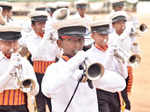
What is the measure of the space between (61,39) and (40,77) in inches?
162

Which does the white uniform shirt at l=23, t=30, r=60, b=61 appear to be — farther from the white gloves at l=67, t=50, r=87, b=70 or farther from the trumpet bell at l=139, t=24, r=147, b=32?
the white gloves at l=67, t=50, r=87, b=70

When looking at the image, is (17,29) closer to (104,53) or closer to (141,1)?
(104,53)

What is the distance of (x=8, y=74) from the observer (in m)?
5.27

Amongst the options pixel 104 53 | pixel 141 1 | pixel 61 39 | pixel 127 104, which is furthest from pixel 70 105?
pixel 141 1

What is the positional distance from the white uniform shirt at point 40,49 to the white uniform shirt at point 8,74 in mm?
3167

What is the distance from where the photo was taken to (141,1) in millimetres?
43750

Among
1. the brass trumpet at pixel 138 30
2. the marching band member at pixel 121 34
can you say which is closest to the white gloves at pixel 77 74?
the marching band member at pixel 121 34

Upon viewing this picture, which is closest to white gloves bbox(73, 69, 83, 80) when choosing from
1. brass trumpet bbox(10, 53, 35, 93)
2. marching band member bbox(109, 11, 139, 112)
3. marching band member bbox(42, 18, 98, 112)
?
marching band member bbox(42, 18, 98, 112)

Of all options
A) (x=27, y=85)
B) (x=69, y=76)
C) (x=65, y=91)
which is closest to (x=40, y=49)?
(x=27, y=85)

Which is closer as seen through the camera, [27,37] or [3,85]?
[3,85]

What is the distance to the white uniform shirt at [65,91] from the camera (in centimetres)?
442

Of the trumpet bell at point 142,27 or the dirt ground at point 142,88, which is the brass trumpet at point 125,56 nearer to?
the trumpet bell at point 142,27

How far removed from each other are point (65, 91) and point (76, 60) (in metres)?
0.38

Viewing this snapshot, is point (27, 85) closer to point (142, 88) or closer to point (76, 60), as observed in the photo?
point (76, 60)
